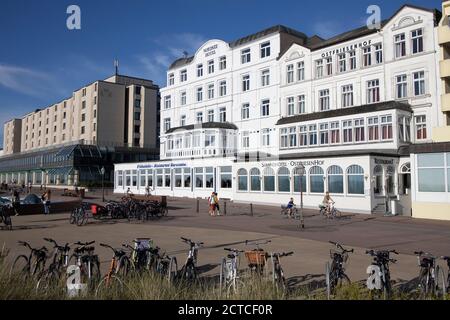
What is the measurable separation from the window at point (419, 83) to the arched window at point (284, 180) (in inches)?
472

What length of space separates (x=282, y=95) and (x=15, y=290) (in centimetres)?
3995

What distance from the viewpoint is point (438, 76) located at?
107 ft

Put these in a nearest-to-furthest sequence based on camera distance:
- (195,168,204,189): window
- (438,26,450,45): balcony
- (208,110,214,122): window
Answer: (438,26,450,45): balcony, (195,168,204,189): window, (208,110,214,122): window

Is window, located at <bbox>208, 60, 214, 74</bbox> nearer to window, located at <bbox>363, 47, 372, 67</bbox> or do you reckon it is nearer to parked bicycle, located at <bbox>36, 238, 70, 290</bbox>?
window, located at <bbox>363, 47, 372, 67</bbox>

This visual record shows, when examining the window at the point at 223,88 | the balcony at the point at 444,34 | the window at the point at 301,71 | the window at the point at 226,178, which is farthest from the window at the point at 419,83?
the window at the point at 223,88

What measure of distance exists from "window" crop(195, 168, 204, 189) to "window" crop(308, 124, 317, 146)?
13367 mm

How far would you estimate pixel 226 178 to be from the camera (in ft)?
144

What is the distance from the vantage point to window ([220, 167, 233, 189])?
1713 inches

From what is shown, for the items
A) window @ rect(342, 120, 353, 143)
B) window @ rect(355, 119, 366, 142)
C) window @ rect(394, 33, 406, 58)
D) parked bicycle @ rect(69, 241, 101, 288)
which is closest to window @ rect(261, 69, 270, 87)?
window @ rect(342, 120, 353, 143)

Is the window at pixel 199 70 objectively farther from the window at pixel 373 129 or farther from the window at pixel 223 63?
the window at pixel 373 129

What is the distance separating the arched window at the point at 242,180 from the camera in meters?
40.7

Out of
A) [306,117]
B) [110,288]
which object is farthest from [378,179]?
[110,288]

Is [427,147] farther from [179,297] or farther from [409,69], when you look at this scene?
[179,297]

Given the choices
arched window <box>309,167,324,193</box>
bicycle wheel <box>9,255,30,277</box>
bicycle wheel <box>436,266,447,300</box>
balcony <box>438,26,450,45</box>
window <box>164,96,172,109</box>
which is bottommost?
bicycle wheel <box>436,266,447,300</box>
